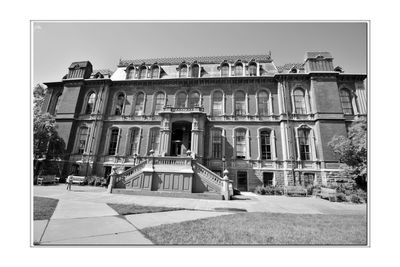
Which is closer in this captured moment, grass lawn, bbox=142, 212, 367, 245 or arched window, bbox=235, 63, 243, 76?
grass lawn, bbox=142, 212, 367, 245

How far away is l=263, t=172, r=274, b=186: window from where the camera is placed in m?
17.0

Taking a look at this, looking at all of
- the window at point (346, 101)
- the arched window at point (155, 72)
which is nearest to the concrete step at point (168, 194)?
the arched window at point (155, 72)

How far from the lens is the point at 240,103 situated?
19688mm

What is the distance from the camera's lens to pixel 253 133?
18.4 meters

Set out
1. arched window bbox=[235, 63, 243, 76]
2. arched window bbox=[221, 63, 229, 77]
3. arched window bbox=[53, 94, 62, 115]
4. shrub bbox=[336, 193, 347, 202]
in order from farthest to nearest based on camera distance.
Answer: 1. arched window bbox=[53, 94, 62, 115]
2. arched window bbox=[221, 63, 229, 77]
3. arched window bbox=[235, 63, 243, 76]
4. shrub bbox=[336, 193, 347, 202]

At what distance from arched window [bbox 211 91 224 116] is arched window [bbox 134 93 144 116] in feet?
27.8

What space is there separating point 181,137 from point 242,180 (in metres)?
7.71

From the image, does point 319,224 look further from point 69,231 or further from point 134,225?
point 69,231

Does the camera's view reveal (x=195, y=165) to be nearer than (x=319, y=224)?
No

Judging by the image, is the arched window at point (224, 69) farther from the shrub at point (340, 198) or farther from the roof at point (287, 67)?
the shrub at point (340, 198)

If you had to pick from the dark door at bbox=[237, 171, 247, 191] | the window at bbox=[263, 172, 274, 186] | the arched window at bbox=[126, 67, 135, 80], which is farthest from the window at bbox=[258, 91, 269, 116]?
the arched window at bbox=[126, 67, 135, 80]

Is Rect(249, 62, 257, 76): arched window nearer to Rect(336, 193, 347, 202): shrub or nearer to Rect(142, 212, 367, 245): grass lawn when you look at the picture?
Rect(336, 193, 347, 202): shrub
